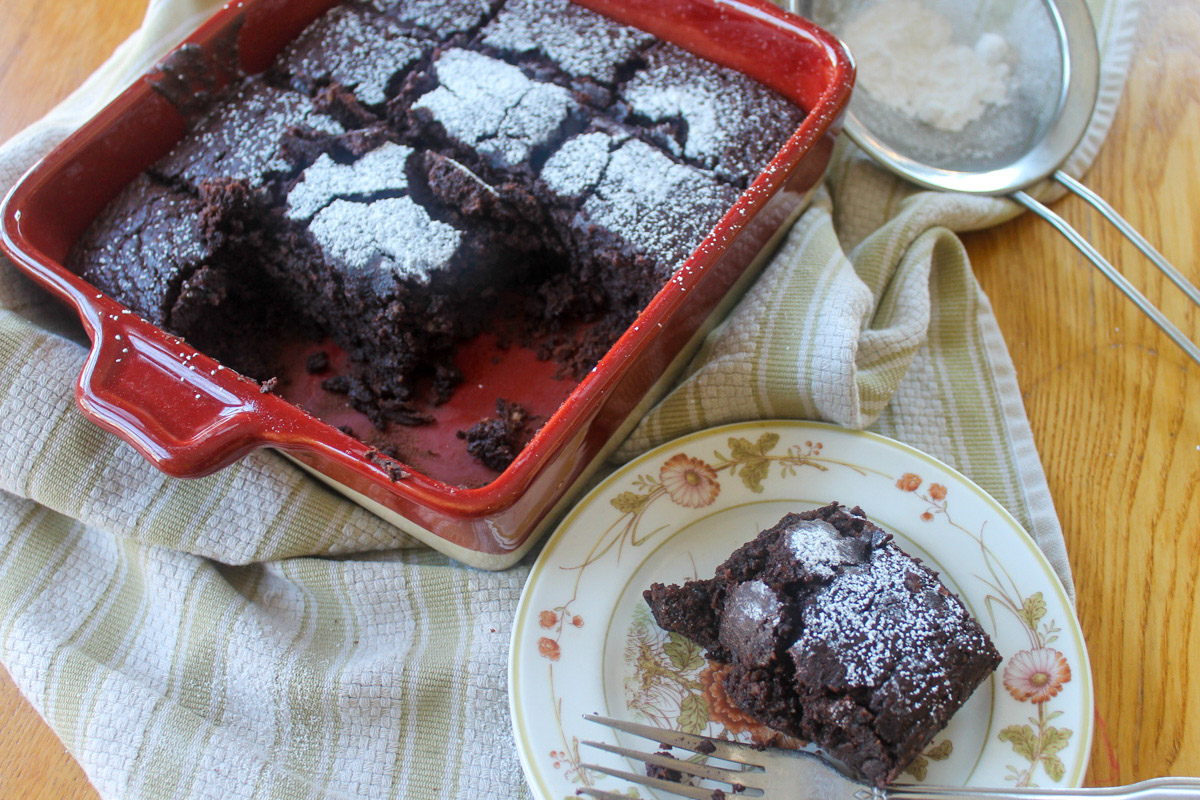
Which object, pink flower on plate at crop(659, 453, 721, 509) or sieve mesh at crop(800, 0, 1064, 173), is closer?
pink flower on plate at crop(659, 453, 721, 509)

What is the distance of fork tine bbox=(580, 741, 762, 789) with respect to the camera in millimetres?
1253

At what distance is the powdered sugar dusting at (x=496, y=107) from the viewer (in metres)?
1.70

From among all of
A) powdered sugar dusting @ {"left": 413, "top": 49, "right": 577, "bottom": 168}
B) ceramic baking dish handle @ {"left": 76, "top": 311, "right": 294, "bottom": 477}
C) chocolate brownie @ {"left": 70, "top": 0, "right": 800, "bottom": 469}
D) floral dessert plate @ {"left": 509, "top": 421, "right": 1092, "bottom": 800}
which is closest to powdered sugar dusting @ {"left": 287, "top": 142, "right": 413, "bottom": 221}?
chocolate brownie @ {"left": 70, "top": 0, "right": 800, "bottom": 469}

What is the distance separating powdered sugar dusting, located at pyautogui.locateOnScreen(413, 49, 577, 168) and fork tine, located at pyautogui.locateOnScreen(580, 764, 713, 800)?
43.1 inches

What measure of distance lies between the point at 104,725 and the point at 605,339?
1.09m

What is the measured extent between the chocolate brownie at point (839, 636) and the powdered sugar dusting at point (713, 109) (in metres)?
0.70

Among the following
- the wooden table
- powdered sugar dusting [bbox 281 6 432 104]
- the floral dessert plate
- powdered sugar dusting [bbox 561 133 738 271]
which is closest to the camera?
the floral dessert plate

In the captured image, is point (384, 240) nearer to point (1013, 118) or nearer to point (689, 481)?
point (689, 481)

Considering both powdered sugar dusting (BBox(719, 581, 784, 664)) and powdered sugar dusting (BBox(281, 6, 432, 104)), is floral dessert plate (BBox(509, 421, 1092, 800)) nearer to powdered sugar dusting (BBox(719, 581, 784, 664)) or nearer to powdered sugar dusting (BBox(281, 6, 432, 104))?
powdered sugar dusting (BBox(719, 581, 784, 664))

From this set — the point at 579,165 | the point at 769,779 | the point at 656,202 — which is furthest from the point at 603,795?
the point at 579,165

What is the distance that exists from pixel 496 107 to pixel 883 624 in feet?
3.90

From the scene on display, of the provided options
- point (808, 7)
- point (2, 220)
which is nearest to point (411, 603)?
point (2, 220)

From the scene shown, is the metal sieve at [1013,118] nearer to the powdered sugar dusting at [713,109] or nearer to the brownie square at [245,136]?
the powdered sugar dusting at [713,109]

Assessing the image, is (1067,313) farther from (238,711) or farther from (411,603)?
(238,711)
